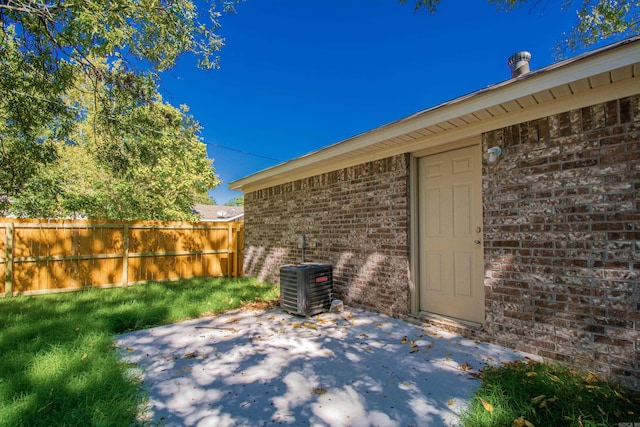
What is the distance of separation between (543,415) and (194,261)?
813 centimetres

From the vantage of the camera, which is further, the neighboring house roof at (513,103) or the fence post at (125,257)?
the fence post at (125,257)

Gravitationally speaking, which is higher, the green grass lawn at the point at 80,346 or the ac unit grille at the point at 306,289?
the ac unit grille at the point at 306,289

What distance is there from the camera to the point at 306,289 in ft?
15.4

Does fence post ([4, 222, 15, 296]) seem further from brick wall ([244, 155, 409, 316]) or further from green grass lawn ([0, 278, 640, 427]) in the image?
brick wall ([244, 155, 409, 316])

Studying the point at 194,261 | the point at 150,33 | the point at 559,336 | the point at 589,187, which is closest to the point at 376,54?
the point at 150,33

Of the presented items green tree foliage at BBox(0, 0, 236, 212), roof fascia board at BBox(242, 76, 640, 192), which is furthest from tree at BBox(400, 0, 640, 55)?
green tree foliage at BBox(0, 0, 236, 212)

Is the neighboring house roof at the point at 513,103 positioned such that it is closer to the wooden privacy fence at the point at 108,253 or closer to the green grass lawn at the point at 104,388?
the green grass lawn at the point at 104,388

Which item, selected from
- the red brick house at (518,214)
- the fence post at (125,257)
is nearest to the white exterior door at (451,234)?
the red brick house at (518,214)

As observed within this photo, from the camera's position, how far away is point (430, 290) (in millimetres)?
4246

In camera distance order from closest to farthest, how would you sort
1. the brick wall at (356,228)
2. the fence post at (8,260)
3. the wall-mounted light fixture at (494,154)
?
the wall-mounted light fixture at (494,154) < the brick wall at (356,228) < the fence post at (8,260)

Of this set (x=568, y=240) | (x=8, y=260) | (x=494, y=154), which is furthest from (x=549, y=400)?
(x=8, y=260)

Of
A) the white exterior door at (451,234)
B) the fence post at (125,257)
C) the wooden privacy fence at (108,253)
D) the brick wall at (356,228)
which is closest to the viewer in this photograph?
the white exterior door at (451,234)

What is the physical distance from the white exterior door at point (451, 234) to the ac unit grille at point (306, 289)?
1412 mm

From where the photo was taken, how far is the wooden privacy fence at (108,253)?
6.38m
